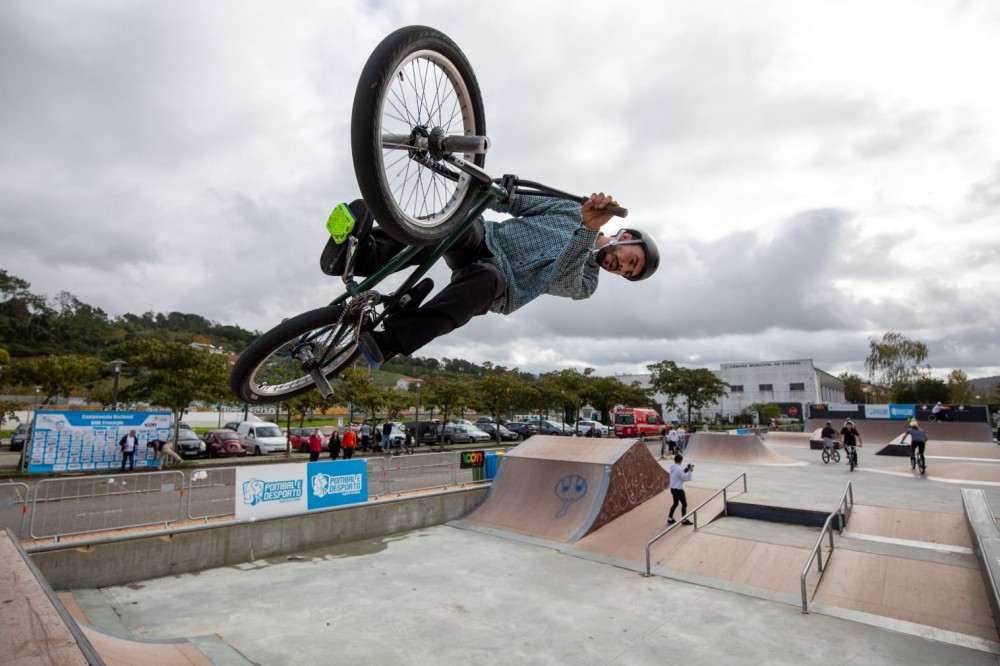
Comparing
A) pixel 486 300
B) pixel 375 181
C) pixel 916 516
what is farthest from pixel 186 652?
pixel 916 516

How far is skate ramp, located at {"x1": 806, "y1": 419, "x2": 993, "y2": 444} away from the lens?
3422 centimetres

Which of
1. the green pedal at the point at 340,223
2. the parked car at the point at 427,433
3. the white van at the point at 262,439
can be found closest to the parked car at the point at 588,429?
the parked car at the point at 427,433

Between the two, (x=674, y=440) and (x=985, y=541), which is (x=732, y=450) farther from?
(x=985, y=541)

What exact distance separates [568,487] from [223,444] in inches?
811

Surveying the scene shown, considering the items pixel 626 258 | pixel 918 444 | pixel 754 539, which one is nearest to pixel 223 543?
pixel 626 258

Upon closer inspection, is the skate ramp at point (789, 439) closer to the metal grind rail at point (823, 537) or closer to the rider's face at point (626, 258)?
the metal grind rail at point (823, 537)

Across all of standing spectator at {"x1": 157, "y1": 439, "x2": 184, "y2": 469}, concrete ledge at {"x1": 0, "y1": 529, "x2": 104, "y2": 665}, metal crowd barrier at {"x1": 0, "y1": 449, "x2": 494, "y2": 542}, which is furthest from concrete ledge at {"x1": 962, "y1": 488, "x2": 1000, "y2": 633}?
standing spectator at {"x1": 157, "y1": 439, "x2": 184, "y2": 469}

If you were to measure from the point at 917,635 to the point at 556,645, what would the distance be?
481 cm

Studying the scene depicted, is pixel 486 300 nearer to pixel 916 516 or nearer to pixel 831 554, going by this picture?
pixel 831 554

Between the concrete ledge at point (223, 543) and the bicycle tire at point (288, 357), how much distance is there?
23.5 feet

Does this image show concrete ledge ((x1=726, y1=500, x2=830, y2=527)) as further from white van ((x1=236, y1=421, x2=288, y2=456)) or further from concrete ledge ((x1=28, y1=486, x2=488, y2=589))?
white van ((x1=236, y1=421, x2=288, y2=456))

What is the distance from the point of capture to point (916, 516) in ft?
36.8

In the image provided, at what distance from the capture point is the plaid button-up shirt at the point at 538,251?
12.4 ft

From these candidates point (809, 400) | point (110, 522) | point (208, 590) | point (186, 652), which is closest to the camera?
point (186, 652)
